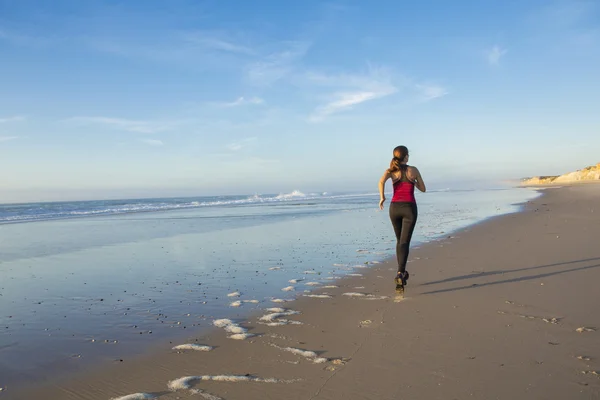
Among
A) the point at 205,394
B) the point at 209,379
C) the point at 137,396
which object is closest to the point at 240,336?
the point at 209,379

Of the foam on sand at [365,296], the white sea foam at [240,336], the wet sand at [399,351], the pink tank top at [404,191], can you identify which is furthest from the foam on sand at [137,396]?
the pink tank top at [404,191]

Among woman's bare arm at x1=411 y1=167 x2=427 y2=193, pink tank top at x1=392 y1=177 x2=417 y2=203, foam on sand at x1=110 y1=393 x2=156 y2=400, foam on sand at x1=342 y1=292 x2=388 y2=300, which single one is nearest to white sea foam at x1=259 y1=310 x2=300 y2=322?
foam on sand at x1=342 y1=292 x2=388 y2=300

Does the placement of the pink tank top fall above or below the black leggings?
above

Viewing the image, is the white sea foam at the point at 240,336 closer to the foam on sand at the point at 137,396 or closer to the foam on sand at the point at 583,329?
the foam on sand at the point at 137,396

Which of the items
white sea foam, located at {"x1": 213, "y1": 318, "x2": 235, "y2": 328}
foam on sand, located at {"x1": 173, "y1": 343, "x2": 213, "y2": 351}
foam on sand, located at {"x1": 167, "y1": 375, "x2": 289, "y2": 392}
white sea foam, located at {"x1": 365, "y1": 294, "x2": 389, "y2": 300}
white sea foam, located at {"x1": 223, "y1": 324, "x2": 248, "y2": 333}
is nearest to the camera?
foam on sand, located at {"x1": 167, "y1": 375, "x2": 289, "y2": 392}

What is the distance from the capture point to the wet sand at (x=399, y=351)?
11.2ft

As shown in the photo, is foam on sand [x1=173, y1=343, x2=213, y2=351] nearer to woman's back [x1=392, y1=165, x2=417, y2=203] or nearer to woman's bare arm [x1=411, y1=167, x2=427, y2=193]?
woman's back [x1=392, y1=165, x2=417, y2=203]

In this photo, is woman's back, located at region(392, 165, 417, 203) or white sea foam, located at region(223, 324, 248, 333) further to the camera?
woman's back, located at region(392, 165, 417, 203)

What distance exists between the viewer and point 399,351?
13.6ft

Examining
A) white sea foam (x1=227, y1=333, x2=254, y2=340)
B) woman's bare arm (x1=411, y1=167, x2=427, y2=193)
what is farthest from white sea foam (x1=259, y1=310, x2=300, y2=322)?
woman's bare arm (x1=411, y1=167, x2=427, y2=193)

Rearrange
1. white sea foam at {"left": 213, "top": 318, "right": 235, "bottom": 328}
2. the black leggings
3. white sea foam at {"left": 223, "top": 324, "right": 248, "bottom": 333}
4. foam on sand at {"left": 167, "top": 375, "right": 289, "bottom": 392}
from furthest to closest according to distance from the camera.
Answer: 1. the black leggings
2. white sea foam at {"left": 213, "top": 318, "right": 235, "bottom": 328}
3. white sea foam at {"left": 223, "top": 324, "right": 248, "bottom": 333}
4. foam on sand at {"left": 167, "top": 375, "right": 289, "bottom": 392}

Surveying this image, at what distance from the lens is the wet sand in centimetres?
341

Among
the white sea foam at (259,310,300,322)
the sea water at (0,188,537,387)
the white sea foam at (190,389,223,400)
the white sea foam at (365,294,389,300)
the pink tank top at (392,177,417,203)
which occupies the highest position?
the pink tank top at (392,177,417,203)

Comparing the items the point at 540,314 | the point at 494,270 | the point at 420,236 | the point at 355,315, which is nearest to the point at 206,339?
the point at 355,315
